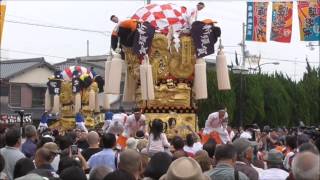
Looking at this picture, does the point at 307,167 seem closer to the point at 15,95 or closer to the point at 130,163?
the point at 130,163

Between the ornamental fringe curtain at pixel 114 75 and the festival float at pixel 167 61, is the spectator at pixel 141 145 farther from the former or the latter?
the ornamental fringe curtain at pixel 114 75

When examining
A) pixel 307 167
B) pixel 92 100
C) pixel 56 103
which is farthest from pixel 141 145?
pixel 56 103

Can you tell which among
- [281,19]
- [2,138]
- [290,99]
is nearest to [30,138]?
[2,138]

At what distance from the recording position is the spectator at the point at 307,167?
399cm

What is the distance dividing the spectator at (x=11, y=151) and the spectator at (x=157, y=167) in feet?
7.09

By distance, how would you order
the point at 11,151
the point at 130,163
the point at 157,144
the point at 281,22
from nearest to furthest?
1. the point at 130,163
2. the point at 11,151
3. the point at 157,144
4. the point at 281,22

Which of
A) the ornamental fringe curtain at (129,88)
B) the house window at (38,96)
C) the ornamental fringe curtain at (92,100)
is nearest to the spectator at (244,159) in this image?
the ornamental fringe curtain at (129,88)

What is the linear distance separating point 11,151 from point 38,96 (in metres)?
34.7

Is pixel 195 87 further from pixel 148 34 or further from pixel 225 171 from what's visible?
pixel 225 171

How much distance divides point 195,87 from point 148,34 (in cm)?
159

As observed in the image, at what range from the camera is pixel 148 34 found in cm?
1286

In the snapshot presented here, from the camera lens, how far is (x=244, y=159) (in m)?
6.48

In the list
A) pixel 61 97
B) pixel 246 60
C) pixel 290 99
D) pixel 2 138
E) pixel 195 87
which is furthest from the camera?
pixel 246 60

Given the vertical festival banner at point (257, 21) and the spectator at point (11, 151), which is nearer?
the spectator at point (11, 151)
